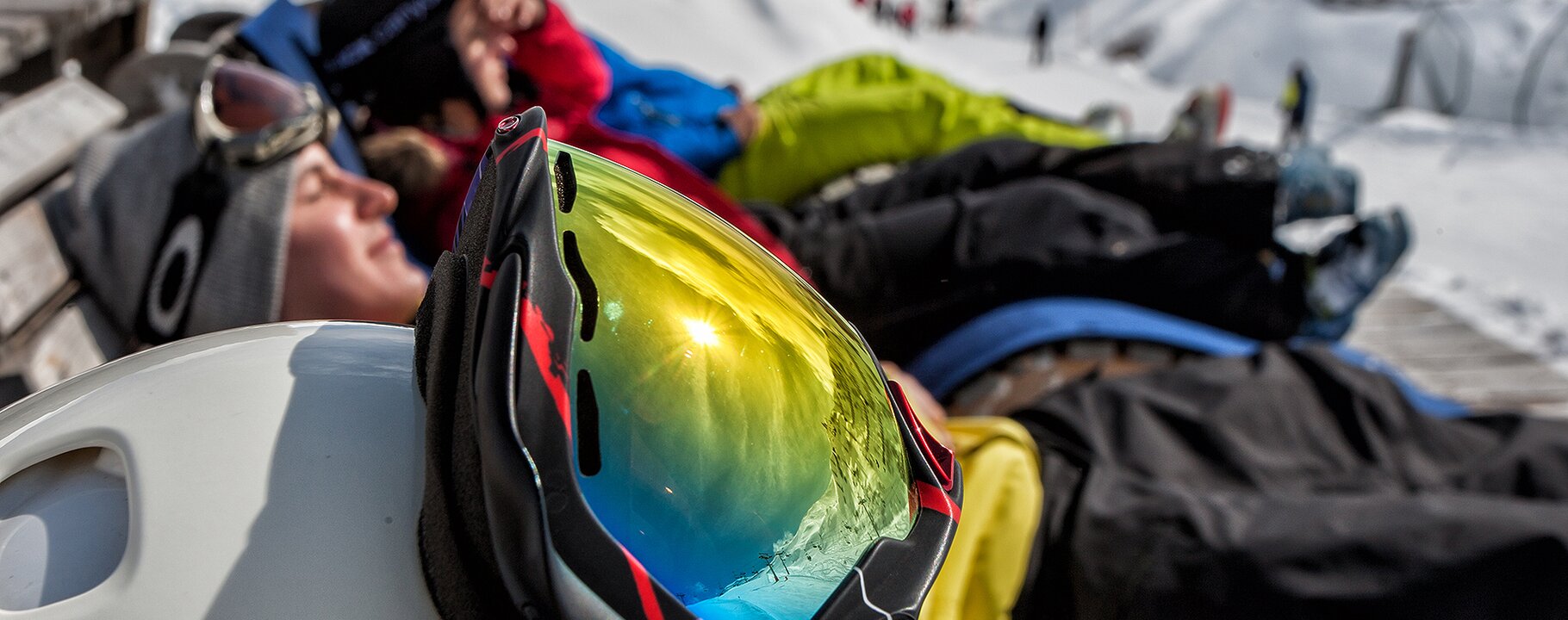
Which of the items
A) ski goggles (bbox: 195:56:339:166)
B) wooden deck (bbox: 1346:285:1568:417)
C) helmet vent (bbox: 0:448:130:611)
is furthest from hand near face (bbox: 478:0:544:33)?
wooden deck (bbox: 1346:285:1568:417)

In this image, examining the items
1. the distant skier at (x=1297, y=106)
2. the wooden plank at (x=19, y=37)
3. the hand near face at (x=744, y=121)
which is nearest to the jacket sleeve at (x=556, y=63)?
the hand near face at (x=744, y=121)

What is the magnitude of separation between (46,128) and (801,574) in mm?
1740

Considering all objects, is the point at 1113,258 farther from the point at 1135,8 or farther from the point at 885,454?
the point at 1135,8

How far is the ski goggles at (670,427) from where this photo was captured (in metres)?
0.47

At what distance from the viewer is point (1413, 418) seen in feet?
4.59

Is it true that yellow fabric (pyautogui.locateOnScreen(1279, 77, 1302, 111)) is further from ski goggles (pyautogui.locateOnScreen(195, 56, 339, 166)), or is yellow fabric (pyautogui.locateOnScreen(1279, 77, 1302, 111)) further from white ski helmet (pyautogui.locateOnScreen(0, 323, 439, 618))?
white ski helmet (pyautogui.locateOnScreen(0, 323, 439, 618))

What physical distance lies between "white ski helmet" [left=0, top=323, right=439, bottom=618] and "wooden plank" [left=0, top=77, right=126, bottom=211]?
109 centimetres

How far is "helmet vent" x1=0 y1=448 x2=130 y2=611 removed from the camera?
21.6 inches

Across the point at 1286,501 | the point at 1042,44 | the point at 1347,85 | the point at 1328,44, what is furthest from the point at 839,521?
the point at 1042,44

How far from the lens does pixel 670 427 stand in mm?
551

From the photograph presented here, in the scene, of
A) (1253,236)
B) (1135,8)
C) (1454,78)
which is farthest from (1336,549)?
(1135,8)

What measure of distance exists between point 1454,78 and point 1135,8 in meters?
8.94

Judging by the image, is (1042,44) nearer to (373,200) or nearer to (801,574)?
(373,200)

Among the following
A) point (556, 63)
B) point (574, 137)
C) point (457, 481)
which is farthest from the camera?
point (556, 63)
